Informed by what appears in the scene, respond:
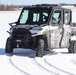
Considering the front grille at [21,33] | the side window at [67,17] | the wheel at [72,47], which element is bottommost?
the wheel at [72,47]

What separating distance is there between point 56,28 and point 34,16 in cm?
108

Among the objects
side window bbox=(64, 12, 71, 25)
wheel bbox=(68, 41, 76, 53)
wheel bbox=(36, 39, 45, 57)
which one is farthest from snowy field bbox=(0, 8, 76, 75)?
side window bbox=(64, 12, 71, 25)

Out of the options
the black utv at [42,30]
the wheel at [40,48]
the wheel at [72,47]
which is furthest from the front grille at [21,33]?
the wheel at [72,47]

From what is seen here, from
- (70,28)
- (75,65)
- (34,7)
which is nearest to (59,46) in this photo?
(70,28)

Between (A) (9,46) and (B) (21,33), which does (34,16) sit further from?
(A) (9,46)

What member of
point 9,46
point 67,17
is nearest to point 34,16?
point 67,17

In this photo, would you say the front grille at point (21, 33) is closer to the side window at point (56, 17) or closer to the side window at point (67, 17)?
the side window at point (56, 17)

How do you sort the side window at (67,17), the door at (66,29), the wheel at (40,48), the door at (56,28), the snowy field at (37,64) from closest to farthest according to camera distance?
1. the snowy field at (37,64)
2. the wheel at (40,48)
3. the door at (56,28)
4. the door at (66,29)
5. the side window at (67,17)

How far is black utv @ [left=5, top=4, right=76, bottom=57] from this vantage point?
477 inches

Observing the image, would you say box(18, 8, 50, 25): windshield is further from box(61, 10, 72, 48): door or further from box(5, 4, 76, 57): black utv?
box(61, 10, 72, 48): door

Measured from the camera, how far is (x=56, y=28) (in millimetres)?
12703

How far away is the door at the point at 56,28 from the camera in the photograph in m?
12.6

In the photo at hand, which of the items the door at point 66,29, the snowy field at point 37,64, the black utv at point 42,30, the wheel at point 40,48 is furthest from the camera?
the door at point 66,29

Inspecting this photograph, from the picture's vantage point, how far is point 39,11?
13.0m
